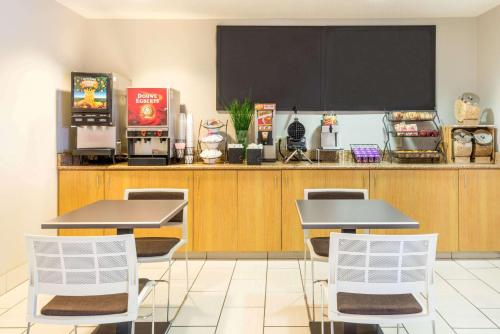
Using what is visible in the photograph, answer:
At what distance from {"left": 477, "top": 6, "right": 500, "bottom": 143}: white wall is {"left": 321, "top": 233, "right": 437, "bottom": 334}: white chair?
342cm

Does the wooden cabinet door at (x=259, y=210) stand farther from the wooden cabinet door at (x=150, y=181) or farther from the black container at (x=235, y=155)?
the wooden cabinet door at (x=150, y=181)

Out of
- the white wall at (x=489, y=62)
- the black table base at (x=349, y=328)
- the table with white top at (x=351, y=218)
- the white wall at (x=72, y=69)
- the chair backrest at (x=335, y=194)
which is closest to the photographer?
the table with white top at (x=351, y=218)

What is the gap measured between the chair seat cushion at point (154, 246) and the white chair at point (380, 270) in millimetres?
1456

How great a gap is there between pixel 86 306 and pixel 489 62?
478 cm

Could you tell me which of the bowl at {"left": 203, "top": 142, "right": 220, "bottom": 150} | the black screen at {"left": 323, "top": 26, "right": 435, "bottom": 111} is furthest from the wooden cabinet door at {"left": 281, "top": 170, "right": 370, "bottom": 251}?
the black screen at {"left": 323, "top": 26, "right": 435, "bottom": 111}

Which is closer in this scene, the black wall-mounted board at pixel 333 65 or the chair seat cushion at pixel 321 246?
the chair seat cushion at pixel 321 246

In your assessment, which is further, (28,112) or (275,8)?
(275,8)

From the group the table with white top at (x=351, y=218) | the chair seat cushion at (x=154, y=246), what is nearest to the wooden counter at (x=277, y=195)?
the chair seat cushion at (x=154, y=246)

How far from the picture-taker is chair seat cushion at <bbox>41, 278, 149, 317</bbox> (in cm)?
201

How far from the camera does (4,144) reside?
3.57m

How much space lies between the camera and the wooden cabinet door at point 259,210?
14.6ft

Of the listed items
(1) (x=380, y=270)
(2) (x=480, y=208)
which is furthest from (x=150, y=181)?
(2) (x=480, y=208)

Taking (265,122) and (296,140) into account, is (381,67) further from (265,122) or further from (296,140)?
(265,122)

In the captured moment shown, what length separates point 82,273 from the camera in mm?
1953
